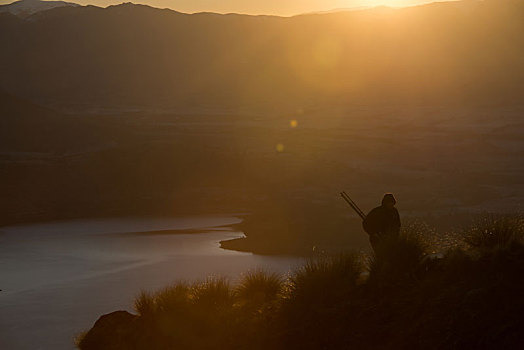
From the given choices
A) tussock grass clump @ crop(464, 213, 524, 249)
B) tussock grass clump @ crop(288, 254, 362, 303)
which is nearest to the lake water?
tussock grass clump @ crop(288, 254, 362, 303)

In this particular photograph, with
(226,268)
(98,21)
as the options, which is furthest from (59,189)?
(98,21)

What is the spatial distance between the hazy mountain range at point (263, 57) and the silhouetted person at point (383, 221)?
9749 centimetres

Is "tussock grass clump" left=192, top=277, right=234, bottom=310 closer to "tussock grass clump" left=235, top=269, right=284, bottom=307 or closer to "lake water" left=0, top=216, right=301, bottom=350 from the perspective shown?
"tussock grass clump" left=235, top=269, right=284, bottom=307

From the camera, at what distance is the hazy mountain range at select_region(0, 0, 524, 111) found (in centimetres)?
11531

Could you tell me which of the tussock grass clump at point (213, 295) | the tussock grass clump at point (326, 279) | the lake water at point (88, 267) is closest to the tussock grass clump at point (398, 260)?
the tussock grass clump at point (326, 279)

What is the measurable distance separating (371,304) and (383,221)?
1.27 meters

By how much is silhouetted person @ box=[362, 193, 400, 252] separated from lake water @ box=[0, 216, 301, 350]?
20.1ft

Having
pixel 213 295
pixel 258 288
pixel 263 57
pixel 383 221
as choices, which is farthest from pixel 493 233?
pixel 263 57

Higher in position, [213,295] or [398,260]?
[398,260]

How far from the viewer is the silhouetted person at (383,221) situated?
10.4 metres

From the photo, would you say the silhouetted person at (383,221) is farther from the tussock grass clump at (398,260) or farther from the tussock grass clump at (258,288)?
the tussock grass clump at (258,288)

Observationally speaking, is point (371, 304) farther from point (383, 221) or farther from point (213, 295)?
point (213, 295)

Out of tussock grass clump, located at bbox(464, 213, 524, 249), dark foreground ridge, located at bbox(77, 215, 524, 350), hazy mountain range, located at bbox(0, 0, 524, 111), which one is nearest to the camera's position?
dark foreground ridge, located at bbox(77, 215, 524, 350)

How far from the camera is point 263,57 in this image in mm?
129750
